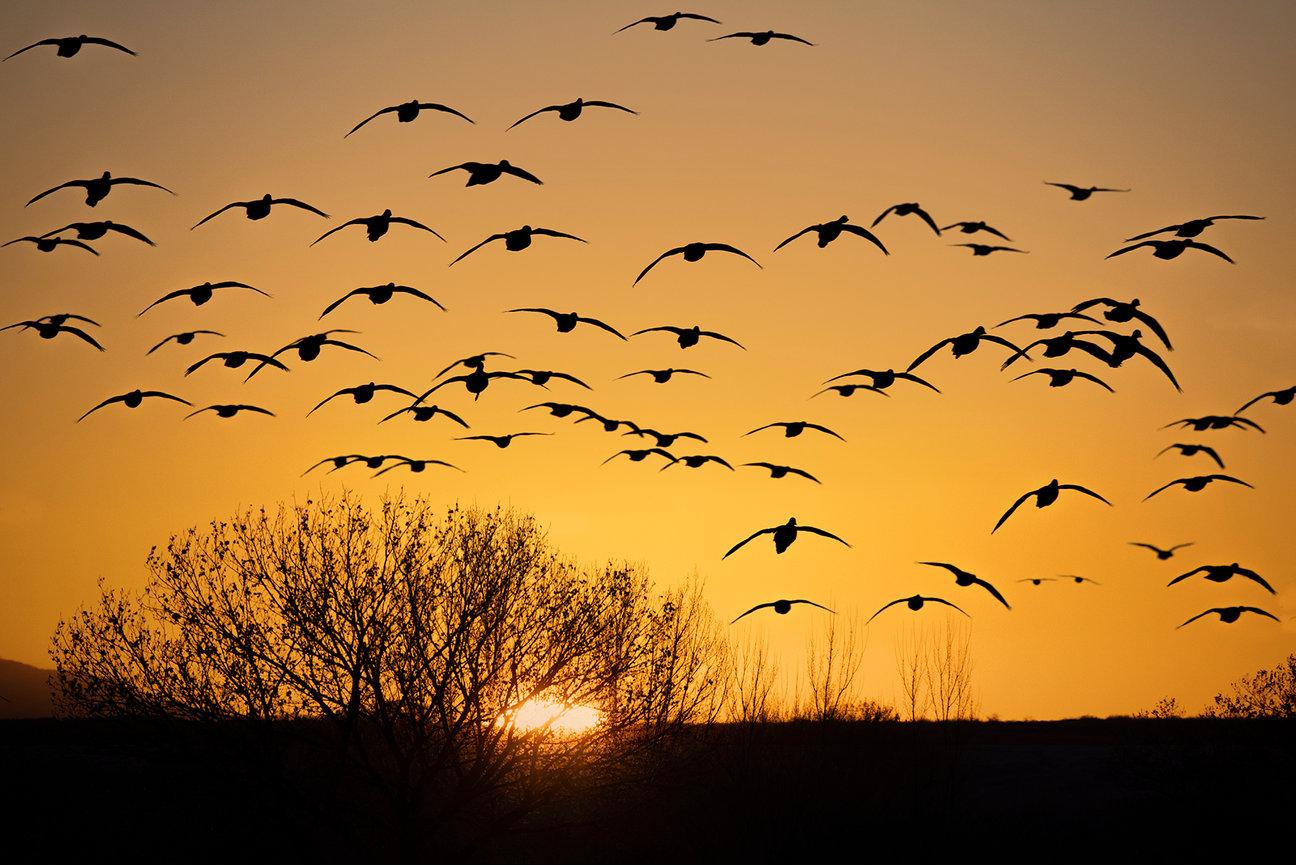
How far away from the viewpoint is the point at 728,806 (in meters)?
36.9

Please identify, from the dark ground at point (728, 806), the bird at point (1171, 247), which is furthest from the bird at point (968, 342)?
the dark ground at point (728, 806)

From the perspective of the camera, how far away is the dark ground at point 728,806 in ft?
96.5

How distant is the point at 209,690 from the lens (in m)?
28.4

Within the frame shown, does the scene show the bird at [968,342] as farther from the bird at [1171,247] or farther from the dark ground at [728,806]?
the dark ground at [728,806]

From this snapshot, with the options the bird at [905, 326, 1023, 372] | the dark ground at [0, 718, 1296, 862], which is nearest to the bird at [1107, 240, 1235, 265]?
the bird at [905, 326, 1023, 372]

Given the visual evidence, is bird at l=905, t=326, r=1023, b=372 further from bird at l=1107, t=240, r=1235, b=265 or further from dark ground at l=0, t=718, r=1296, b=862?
dark ground at l=0, t=718, r=1296, b=862

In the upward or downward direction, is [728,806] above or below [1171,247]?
below

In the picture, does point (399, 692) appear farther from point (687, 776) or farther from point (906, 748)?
point (906, 748)

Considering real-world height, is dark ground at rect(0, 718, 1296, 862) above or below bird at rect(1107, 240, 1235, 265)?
below

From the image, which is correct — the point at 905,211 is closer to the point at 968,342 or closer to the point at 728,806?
the point at 968,342

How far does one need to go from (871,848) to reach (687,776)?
22.1 ft

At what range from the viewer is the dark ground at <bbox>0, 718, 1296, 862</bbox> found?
29.4 m

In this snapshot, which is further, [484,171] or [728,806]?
[728,806]

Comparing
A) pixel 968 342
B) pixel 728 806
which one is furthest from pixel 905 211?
pixel 728 806
